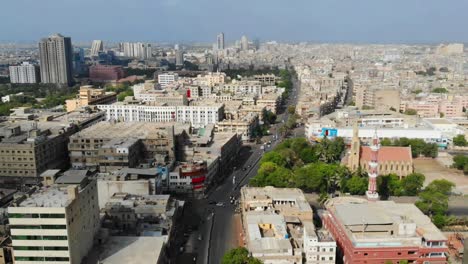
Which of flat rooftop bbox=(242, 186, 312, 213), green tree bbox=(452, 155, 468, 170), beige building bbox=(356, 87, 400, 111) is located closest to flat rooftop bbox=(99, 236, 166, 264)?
flat rooftop bbox=(242, 186, 312, 213)

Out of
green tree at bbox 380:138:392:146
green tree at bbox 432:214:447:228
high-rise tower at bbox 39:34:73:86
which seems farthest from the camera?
high-rise tower at bbox 39:34:73:86

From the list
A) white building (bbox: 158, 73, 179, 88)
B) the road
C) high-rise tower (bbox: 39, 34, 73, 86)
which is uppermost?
high-rise tower (bbox: 39, 34, 73, 86)

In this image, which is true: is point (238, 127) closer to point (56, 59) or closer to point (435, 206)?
point (435, 206)

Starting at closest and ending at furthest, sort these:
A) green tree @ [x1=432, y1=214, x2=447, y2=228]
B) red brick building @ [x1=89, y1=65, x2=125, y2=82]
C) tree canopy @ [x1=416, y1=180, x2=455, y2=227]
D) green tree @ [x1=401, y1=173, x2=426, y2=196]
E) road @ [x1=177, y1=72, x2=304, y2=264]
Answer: road @ [x1=177, y1=72, x2=304, y2=264] → green tree @ [x1=432, y1=214, x2=447, y2=228] → tree canopy @ [x1=416, y1=180, x2=455, y2=227] → green tree @ [x1=401, y1=173, x2=426, y2=196] → red brick building @ [x1=89, y1=65, x2=125, y2=82]

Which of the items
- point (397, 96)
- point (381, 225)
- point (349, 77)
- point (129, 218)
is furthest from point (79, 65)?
point (381, 225)

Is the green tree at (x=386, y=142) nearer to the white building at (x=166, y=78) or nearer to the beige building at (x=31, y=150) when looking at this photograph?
the beige building at (x=31, y=150)

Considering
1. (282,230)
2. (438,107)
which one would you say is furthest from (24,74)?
(282,230)

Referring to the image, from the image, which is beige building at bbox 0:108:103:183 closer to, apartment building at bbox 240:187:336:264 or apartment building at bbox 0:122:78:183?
apartment building at bbox 0:122:78:183
